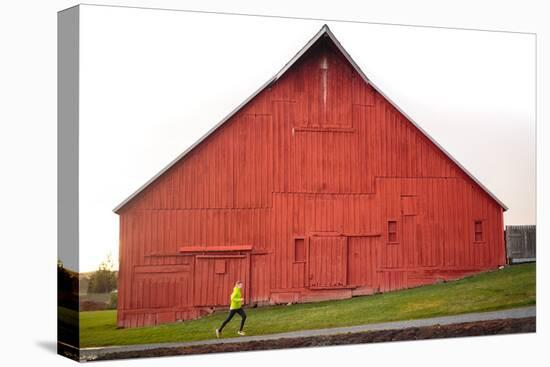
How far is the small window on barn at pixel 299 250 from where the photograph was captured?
66.5ft

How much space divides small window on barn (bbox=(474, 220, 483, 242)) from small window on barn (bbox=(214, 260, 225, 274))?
208 inches

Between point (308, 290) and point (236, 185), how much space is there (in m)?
2.37

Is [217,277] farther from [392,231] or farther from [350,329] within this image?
[392,231]

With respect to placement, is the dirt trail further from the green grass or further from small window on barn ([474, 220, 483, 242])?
small window on barn ([474, 220, 483, 242])

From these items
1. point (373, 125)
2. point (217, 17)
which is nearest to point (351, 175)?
point (373, 125)

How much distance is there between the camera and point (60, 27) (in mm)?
19391

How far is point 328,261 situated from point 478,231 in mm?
3298

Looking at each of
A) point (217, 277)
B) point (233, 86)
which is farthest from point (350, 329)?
point (233, 86)

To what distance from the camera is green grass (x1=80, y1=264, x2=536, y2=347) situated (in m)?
18.7

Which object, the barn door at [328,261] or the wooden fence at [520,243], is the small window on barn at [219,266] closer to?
the barn door at [328,261]

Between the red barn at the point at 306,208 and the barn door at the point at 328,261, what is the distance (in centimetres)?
2

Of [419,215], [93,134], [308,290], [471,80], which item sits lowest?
[308,290]

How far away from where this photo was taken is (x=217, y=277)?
1959 cm

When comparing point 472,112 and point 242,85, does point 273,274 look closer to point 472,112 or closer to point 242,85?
point 242,85
